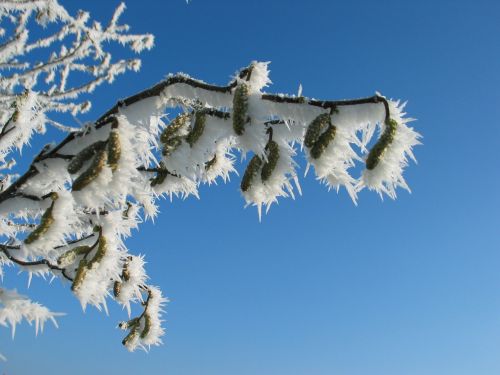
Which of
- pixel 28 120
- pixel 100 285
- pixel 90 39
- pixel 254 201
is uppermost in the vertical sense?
pixel 90 39

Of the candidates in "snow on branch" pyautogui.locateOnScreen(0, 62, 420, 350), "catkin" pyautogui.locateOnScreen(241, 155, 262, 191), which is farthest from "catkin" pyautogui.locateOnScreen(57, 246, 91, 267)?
"catkin" pyautogui.locateOnScreen(241, 155, 262, 191)

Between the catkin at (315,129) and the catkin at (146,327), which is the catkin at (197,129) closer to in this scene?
the catkin at (315,129)

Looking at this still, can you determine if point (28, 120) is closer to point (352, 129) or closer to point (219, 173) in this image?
point (219, 173)

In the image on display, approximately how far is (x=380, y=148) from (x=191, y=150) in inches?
35.1

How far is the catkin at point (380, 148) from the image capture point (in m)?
1.88

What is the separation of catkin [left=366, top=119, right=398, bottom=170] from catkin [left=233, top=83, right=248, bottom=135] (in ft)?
1.77

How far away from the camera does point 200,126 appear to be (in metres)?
2.25

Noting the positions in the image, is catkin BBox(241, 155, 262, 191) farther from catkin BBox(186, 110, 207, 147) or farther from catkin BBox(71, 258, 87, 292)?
catkin BBox(71, 258, 87, 292)

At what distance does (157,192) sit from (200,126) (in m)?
0.95

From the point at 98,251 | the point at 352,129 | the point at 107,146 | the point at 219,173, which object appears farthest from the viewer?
the point at 219,173

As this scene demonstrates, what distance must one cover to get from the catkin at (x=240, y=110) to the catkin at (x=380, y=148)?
1.77 feet

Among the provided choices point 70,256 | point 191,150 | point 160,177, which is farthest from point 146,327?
point 191,150

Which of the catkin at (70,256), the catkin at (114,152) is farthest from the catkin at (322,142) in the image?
the catkin at (70,256)

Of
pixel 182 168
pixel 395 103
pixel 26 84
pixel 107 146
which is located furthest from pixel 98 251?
pixel 26 84
